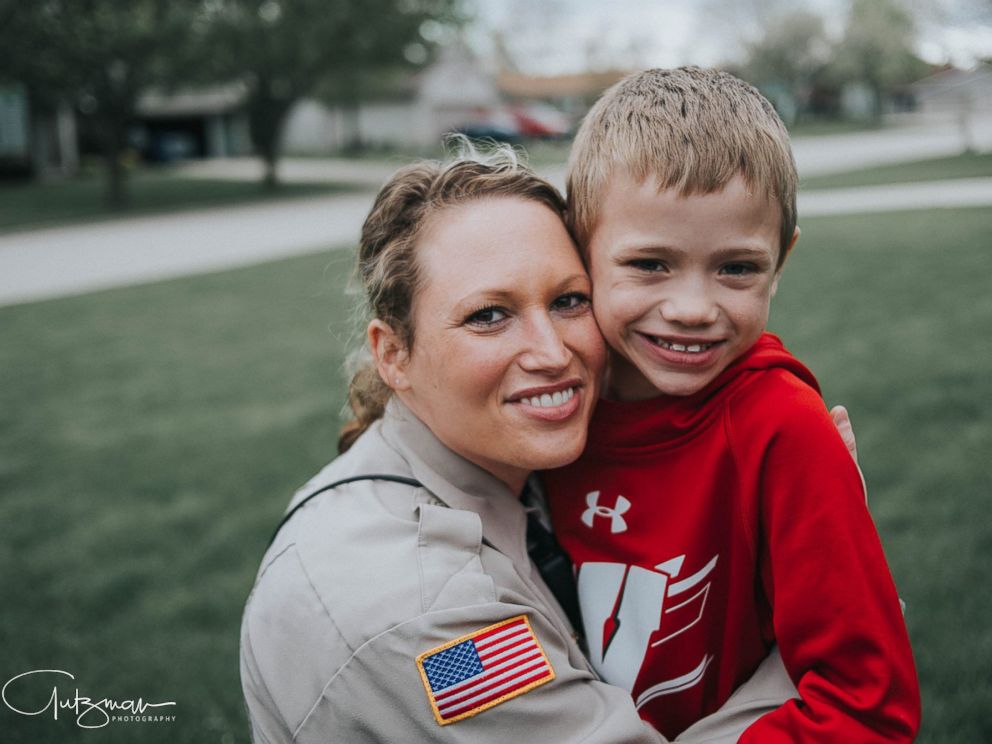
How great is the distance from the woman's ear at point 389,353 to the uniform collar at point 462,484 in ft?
0.27

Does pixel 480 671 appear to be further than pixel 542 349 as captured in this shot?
No

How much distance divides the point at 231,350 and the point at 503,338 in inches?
299

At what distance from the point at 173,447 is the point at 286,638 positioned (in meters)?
5.02

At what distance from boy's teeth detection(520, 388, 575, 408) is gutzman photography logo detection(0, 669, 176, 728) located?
247cm

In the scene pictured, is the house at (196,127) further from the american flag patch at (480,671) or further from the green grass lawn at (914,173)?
the american flag patch at (480,671)

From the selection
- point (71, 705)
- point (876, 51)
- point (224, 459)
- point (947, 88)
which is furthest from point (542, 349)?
point (947, 88)

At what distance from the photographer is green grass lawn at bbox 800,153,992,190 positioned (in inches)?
749

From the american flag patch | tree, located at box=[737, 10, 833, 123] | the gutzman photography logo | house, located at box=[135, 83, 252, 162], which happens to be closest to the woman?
the american flag patch

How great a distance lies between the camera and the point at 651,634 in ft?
6.07

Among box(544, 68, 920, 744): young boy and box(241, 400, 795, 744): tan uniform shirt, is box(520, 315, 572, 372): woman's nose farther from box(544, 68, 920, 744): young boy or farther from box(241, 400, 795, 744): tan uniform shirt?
box(241, 400, 795, 744): tan uniform shirt

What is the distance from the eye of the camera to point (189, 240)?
1773 cm

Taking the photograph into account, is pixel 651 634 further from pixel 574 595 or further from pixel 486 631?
pixel 486 631

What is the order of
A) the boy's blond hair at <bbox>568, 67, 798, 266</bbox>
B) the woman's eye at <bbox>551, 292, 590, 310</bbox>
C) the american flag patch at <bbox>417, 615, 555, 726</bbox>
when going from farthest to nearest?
the woman's eye at <bbox>551, 292, 590, 310</bbox> < the boy's blond hair at <bbox>568, 67, 798, 266</bbox> < the american flag patch at <bbox>417, 615, 555, 726</bbox>

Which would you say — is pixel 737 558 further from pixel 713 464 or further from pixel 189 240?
pixel 189 240
